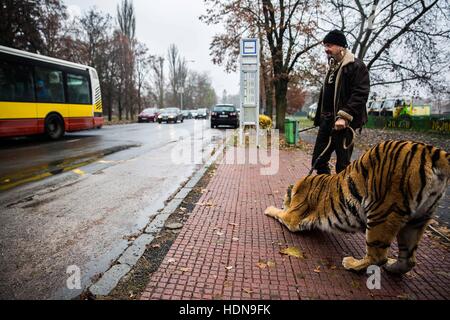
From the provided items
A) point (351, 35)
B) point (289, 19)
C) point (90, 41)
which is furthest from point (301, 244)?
point (90, 41)

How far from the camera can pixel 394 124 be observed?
23312 mm

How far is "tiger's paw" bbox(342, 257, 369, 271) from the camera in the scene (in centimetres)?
256

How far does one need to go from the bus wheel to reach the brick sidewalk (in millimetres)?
10457

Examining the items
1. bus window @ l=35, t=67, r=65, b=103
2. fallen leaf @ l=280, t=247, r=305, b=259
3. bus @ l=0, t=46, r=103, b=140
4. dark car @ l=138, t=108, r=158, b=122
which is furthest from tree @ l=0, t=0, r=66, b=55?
fallen leaf @ l=280, t=247, r=305, b=259

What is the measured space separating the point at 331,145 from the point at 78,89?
13.2 metres

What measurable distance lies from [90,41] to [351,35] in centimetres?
2644

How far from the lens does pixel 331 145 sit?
383 cm

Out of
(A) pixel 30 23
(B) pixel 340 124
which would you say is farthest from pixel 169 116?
(B) pixel 340 124

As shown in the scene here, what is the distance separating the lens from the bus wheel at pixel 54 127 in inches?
472

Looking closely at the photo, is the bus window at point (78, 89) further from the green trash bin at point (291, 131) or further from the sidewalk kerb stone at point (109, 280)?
the sidewalk kerb stone at point (109, 280)

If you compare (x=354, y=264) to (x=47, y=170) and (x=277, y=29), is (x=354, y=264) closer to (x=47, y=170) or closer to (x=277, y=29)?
(x=47, y=170)

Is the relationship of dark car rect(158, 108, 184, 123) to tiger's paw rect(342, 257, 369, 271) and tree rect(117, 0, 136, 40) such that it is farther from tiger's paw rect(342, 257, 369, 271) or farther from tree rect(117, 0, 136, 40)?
tiger's paw rect(342, 257, 369, 271)
